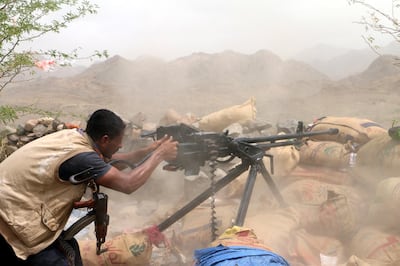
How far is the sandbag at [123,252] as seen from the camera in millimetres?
2857

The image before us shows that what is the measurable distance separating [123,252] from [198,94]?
53.3ft

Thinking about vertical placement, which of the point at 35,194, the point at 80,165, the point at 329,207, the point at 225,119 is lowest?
the point at 329,207

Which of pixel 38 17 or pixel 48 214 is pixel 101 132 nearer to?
pixel 48 214

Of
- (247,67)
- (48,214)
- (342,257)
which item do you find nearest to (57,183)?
(48,214)

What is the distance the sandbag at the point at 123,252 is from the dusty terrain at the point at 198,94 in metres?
1.00

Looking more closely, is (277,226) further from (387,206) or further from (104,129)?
(104,129)

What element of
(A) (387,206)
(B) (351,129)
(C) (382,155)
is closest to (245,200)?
(A) (387,206)

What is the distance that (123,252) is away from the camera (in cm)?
286

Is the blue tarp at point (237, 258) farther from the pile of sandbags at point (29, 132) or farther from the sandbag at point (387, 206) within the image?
the pile of sandbags at point (29, 132)

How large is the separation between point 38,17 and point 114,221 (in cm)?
256

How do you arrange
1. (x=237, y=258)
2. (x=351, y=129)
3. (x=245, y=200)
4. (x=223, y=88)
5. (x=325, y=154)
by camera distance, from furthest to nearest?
(x=223, y=88)
(x=351, y=129)
(x=325, y=154)
(x=245, y=200)
(x=237, y=258)

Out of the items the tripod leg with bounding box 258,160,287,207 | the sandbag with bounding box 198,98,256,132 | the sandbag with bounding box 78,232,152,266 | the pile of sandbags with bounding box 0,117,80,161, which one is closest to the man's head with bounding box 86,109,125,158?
the sandbag with bounding box 78,232,152,266

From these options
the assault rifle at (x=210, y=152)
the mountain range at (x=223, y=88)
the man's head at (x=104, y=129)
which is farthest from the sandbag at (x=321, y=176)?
the mountain range at (x=223, y=88)

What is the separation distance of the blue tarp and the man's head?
78 cm
